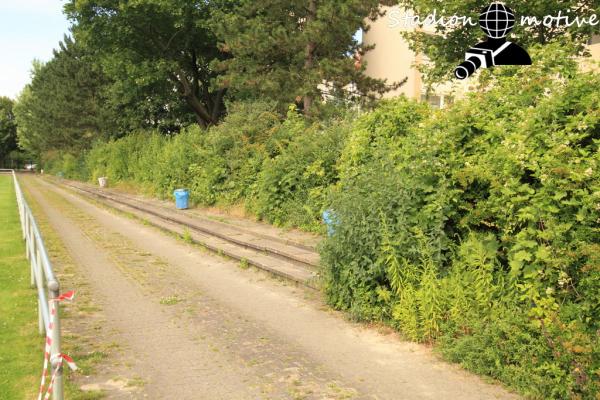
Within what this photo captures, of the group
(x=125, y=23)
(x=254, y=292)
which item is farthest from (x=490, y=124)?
(x=125, y=23)

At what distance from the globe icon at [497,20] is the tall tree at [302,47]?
5552mm

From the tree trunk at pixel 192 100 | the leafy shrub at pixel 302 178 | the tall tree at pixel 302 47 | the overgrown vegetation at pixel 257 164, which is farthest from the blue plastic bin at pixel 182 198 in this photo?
the tree trunk at pixel 192 100

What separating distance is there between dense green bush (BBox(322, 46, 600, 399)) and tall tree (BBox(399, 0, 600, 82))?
6785 millimetres

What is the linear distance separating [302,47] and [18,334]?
49.2ft

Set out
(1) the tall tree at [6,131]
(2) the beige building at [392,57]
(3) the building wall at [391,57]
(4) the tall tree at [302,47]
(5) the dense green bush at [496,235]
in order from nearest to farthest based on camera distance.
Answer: (5) the dense green bush at [496,235] < (4) the tall tree at [302,47] < (2) the beige building at [392,57] < (3) the building wall at [391,57] < (1) the tall tree at [6,131]

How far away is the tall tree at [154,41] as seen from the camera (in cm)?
2627

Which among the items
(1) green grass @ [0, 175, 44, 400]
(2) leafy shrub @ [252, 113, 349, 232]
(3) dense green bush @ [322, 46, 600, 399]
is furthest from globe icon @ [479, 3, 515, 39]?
(1) green grass @ [0, 175, 44, 400]

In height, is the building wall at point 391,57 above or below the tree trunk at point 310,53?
above

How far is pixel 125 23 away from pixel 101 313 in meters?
24.6

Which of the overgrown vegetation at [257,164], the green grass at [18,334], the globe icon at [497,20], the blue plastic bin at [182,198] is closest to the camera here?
the green grass at [18,334]

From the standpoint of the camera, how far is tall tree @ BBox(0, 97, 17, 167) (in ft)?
304

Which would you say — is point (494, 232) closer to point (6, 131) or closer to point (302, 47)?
point (302, 47)

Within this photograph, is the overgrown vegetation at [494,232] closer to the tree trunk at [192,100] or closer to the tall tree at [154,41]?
the tall tree at [154,41]

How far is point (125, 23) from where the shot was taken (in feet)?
89.1
